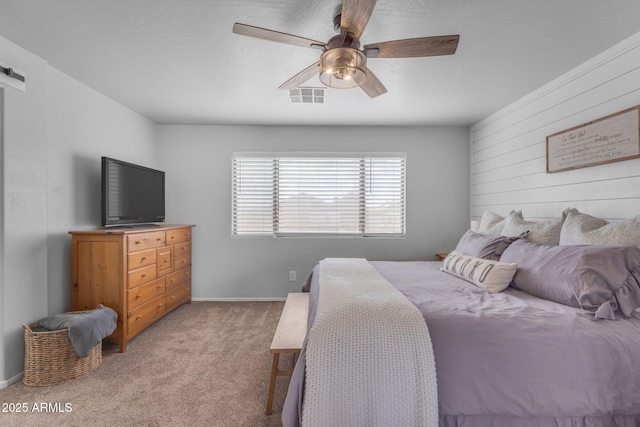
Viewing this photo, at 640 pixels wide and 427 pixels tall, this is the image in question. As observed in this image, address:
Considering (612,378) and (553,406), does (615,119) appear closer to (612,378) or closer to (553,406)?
(612,378)

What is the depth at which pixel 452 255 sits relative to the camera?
8.21 feet

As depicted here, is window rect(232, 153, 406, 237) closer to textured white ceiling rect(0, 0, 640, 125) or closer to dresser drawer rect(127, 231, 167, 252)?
textured white ceiling rect(0, 0, 640, 125)

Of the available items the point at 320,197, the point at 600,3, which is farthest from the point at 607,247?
the point at 320,197

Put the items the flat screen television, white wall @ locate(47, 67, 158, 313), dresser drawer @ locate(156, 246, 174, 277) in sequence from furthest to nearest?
dresser drawer @ locate(156, 246, 174, 277)
the flat screen television
white wall @ locate(47, 67, 158, 313)

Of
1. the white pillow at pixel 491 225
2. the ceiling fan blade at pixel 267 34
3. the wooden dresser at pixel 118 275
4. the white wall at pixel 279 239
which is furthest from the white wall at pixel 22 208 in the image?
the white pillow at pixel 491 225

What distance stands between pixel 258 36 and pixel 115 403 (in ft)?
7.89

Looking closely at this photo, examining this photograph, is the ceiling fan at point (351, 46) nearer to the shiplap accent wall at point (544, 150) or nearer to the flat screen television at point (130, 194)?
the shiplap accent wall at point (544, 150)

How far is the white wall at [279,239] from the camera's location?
400 cm

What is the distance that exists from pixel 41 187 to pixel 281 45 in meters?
2.20

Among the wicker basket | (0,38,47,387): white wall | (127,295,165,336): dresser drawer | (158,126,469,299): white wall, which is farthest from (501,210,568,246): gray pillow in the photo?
(0,38,47,387): white wall

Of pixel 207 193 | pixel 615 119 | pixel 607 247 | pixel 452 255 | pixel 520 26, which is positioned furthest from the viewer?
pixel 207 193

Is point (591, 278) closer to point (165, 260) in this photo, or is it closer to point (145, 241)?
point (145, 241)

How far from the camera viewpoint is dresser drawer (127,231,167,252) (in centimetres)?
263

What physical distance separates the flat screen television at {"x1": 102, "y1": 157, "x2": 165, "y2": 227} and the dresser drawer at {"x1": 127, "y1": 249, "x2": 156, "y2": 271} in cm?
43
